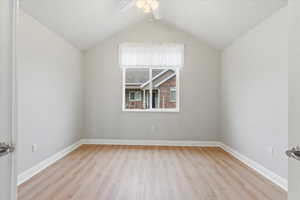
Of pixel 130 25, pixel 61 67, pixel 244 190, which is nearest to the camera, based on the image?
pixel 244 190

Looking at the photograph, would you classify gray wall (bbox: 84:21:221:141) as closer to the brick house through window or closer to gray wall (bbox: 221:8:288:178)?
the brick house through window

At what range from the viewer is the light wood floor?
234 centimetres

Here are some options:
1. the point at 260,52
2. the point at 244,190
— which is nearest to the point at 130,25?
Result: the point at 260,52

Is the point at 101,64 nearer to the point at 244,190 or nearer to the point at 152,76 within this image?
the point at 152,76

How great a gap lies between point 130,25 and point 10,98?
14.0ft

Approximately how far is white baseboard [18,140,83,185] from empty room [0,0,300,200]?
2cm

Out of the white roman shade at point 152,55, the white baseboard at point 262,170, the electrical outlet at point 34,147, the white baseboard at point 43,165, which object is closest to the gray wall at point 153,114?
the white roman shade at point 152,55

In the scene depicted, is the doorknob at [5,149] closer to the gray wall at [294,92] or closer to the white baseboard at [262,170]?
the gray wall at [294,92]

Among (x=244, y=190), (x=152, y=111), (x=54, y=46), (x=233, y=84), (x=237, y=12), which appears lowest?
(x=244, y=190)

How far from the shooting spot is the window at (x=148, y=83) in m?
4.89

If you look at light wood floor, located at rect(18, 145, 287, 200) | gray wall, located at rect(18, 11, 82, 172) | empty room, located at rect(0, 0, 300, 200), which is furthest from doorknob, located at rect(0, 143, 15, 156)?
gray wall, located at rect(18, 11, 82, 172)

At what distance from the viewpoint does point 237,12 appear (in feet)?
10.1

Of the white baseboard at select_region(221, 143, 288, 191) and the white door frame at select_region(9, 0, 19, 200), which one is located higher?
the white door frame at select_region(9, 0, 19, 200)

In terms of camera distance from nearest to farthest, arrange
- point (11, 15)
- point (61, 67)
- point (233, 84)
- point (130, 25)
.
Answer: point (11, 15) < point (61, 67) < point (233, 84) < point (130, 25)
